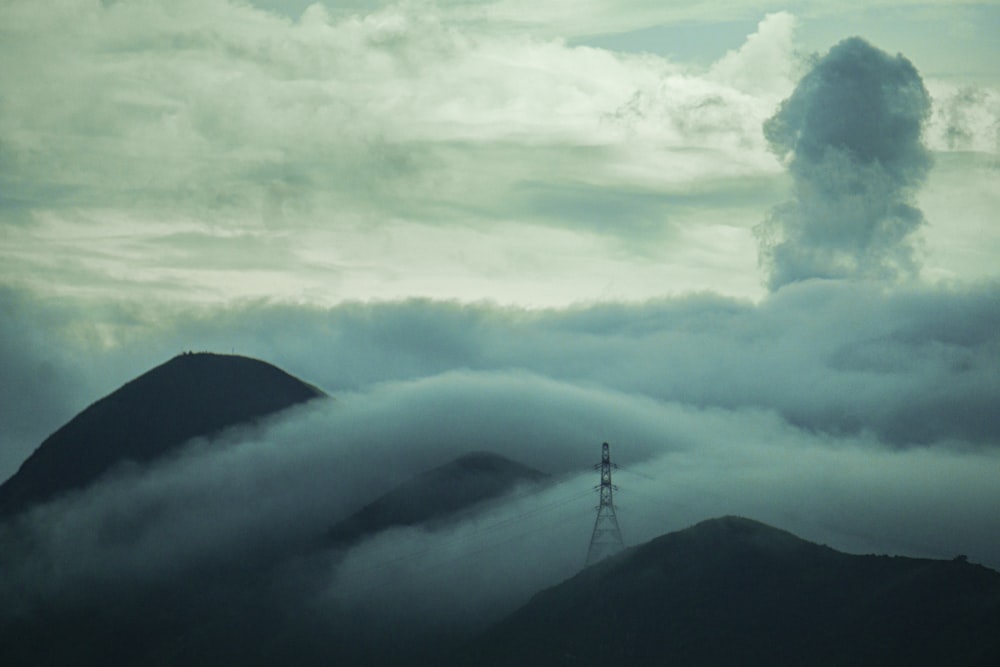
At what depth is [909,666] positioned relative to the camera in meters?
200

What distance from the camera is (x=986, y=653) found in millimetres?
192125

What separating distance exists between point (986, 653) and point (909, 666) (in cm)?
1196
